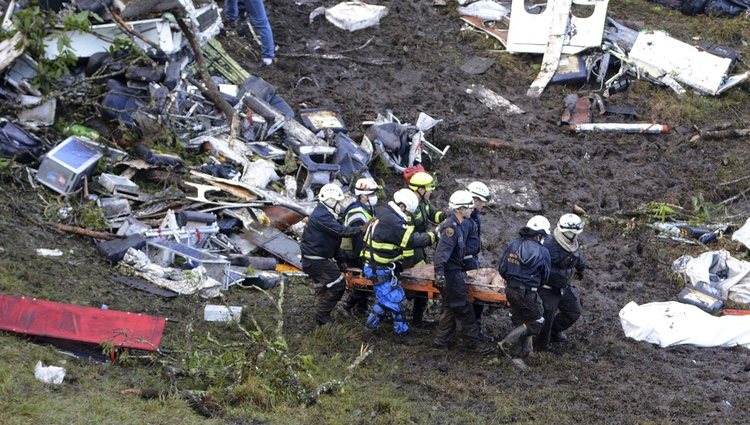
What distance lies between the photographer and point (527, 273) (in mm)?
9961

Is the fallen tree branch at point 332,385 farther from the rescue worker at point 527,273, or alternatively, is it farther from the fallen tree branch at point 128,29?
the fallen tree branch at point 128,29

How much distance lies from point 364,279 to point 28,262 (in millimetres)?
3601

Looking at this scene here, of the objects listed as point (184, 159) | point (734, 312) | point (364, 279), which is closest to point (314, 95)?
point (184, 159)

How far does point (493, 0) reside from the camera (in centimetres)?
2036

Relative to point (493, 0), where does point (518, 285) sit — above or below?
above

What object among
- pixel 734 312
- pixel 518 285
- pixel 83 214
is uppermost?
pixel 518 285

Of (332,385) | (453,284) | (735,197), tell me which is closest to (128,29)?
(453,284)

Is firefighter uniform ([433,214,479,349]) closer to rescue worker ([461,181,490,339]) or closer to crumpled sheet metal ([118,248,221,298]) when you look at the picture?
rescue worker ([461,181,490,339])

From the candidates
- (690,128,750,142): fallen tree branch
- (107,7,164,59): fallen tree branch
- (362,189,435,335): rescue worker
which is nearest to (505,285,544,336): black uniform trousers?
(362,189,435,335): rescue worker

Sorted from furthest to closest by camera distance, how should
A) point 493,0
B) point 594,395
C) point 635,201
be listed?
point 493,0 → point 635,201 → point 594,395

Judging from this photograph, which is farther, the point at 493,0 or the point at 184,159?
the point at 493,0

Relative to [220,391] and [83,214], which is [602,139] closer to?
[83,214]

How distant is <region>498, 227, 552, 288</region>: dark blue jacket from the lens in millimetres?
9938

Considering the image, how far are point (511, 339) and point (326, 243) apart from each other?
7.02 feet
